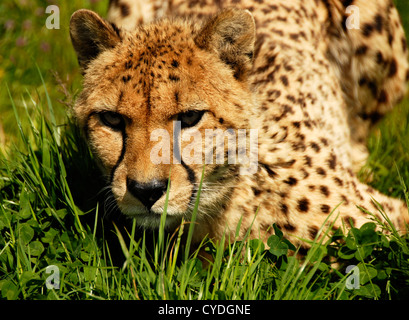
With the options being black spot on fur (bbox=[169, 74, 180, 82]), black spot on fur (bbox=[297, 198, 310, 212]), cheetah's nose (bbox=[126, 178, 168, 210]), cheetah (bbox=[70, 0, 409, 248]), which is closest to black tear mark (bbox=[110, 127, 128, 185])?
cheetah (bbox=[70, 0, 409, 248])

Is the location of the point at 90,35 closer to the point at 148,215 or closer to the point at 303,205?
the point at 148,215

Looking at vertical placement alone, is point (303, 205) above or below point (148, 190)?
below

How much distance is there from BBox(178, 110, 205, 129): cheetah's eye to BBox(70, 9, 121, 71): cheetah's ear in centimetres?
53

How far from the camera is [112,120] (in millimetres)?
2475

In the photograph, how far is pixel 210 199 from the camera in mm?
2547

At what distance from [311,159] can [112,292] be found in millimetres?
1181

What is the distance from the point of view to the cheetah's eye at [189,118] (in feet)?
7.84

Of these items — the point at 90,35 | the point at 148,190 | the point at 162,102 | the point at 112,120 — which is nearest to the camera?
the point at 148,190

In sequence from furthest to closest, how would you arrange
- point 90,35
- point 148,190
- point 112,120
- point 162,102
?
point 90,35, point 112,120, point 162,102, point 148,190

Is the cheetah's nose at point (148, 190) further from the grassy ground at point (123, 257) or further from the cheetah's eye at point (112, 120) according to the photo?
the cheetah's eye at point (112, 120)

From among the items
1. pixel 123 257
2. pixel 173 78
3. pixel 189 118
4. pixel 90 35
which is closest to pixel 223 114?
pixel 189 118

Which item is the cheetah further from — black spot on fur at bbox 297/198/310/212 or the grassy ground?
the grassy ground

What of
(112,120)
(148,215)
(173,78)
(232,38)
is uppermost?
(232,38)

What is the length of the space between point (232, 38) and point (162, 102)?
1.55 ft
